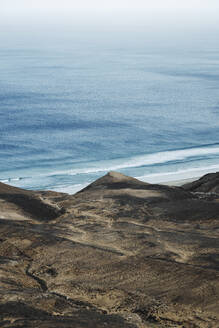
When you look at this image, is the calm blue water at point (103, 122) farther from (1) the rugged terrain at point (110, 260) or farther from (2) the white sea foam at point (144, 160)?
(1) the rugged terrain at point (110, 260)

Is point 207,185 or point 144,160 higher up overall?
point 207,185

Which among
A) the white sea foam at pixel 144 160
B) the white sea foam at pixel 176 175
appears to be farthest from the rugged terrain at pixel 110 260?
the white sea foam at pixel 144 160

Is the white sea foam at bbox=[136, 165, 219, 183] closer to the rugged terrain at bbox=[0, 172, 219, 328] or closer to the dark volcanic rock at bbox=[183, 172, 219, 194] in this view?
the dark volcanic rock at bbox=[183, 172, 219, 194]

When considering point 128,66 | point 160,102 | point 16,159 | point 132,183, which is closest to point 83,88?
point 160,102

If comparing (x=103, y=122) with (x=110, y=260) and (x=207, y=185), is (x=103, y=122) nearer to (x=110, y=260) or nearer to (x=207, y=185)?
(x=207, y=185)

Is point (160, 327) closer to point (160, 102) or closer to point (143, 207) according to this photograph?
point (143, 207)

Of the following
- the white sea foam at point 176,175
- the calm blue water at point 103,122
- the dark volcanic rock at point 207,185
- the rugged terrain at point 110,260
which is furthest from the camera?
the calm blue water at point 103,122

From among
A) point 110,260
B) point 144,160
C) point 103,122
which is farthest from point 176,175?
point 110,260
